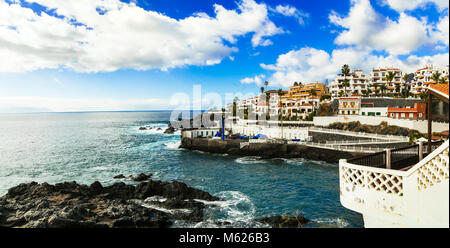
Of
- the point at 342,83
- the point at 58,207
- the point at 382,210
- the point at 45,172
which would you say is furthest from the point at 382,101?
the point at 45,172

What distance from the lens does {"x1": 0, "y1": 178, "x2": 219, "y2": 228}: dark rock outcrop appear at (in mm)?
16156

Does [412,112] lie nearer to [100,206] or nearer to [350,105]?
[350,105]

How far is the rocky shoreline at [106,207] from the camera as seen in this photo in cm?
1614

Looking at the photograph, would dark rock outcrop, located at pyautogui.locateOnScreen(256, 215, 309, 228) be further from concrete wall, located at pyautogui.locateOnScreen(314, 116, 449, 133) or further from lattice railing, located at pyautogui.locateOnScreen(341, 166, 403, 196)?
concrete wall, located at pyautogui.locateOnScreen(314, 116, 449, 133)

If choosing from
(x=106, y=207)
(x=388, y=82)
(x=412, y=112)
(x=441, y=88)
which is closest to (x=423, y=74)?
(x=388, y=82)

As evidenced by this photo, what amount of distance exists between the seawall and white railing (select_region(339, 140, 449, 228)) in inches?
1181

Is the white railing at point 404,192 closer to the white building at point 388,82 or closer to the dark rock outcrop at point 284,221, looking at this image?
the dark rock outcrop at point 284,221

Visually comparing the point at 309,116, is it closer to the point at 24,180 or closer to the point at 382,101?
the point at 382,101

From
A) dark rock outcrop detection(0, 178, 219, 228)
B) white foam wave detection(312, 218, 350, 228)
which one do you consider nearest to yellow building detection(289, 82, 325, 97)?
white foam wave detection(312, 218, 350, 228)

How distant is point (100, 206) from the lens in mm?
18938

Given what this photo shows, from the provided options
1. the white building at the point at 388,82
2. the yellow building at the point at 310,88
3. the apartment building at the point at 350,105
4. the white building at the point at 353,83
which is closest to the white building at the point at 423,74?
the white building at the point at 388,82

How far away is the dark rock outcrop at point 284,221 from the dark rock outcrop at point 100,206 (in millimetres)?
4969

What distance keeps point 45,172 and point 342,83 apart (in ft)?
255

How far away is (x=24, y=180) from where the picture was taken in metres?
30.9
